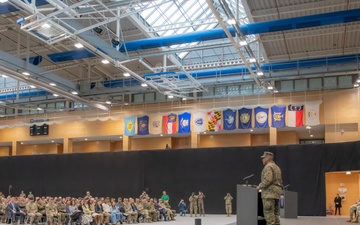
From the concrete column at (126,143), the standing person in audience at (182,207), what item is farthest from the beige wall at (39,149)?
the standing person in audience at (182,207)

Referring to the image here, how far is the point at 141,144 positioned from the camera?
→ 3225cm

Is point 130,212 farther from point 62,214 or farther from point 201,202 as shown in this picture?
point 201,202

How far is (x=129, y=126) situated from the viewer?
28.7 meters

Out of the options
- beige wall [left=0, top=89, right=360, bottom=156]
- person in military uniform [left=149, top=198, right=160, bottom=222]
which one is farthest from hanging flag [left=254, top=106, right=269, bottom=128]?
person in military uniform [left=149, top=198, right=160, bottom=222]

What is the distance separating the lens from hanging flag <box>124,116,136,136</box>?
2853 centimetres

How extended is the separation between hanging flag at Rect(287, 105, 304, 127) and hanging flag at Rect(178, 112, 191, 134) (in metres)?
5.87

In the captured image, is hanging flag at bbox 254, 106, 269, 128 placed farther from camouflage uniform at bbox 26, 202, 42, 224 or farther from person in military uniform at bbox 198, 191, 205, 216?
camouflage uniform at bbox 26, 202, 42, 224

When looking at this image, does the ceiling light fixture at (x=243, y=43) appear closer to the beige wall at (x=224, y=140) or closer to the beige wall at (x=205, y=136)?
the beige wall at (x=205, y=136)

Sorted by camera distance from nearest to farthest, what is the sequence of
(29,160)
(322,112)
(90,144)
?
1. (322,112)
2. (29,160)
3. (90,144)

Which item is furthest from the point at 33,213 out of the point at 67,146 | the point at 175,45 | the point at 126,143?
the point at 67,146

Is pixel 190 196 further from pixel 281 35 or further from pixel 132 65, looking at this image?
pixel 281 35

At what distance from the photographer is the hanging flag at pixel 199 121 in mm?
26094

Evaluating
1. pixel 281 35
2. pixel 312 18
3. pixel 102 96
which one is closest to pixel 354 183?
pixel 281 35

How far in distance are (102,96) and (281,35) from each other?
1148cm
